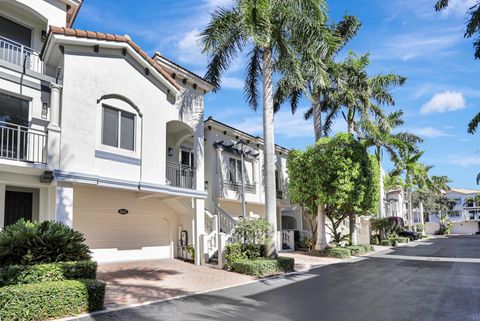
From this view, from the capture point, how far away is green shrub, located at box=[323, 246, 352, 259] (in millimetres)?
20875

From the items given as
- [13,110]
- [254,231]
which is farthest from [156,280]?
[13,110]

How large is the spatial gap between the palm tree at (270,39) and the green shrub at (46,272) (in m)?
8.25

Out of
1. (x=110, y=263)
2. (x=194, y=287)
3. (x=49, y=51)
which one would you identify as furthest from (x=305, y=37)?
(x=110, y=263)

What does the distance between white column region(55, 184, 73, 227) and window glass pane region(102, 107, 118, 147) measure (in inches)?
91.9

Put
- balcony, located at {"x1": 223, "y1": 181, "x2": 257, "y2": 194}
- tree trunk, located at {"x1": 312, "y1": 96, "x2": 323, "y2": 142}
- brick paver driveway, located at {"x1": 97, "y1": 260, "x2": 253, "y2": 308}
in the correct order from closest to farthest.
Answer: brick paver driveway, located at {"x1": 97, "y1": 260, "x2": 253, "y2": 308}
balcony, located at {"x1": 223, "y1": 181, "x2": 257, "y2": 194}
tree trunk, located at {"x1": 312, "y1": 96, "x2": 323, "y2": 142}

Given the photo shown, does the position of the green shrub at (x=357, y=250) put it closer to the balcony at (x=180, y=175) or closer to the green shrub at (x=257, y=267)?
the green shrub at (x=257, y=267)

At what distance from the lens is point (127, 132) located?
14.3m

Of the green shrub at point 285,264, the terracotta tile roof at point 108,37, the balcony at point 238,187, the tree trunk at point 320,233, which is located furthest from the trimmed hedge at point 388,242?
the terracotta tile roof at point 108,37

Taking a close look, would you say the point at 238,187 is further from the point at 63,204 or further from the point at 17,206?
the point at 17,206

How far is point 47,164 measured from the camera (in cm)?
1165

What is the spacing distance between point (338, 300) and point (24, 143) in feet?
35.8

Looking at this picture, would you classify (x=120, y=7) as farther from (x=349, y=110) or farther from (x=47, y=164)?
(x=349, y=110)

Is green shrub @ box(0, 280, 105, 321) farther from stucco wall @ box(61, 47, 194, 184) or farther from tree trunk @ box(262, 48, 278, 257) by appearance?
tree trunk @ box(262, 48, 278, 257)

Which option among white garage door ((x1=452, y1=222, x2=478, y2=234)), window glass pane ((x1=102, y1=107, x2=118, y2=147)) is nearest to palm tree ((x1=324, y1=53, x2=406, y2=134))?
window glass pane ((x1=102, y1=107, x2=118, y2=147))
